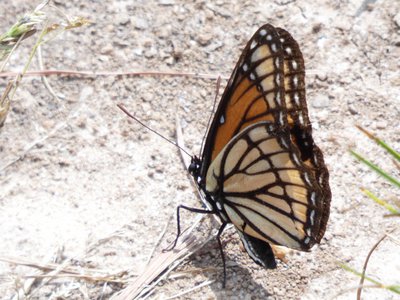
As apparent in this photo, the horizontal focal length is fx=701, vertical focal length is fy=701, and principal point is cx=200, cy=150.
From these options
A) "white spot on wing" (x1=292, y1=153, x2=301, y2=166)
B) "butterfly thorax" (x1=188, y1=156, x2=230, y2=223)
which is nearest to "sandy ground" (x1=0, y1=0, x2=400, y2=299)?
"butterfly thorax" (x1=188, y1=156, x2=230, y2=223)

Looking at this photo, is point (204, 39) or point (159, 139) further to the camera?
point (204, 39)

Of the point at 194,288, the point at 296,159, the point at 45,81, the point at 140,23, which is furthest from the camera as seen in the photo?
the point at 140,23

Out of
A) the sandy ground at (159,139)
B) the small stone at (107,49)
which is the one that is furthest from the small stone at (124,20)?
the small stone at (107,49)

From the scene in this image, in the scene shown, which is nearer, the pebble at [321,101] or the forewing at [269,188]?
the forewing at [269,188]

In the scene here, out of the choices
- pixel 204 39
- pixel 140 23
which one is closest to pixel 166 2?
pixel 140 23

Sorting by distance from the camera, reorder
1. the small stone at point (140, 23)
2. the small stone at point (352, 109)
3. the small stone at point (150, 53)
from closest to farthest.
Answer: the small stone at point (352, 109) → the small stone at point (150, 53) → the small stone at point (140, 23)

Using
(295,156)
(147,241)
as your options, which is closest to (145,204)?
(147,241)

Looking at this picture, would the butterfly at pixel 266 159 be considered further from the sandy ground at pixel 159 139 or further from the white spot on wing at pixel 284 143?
the sandy ground at pixel 159 139

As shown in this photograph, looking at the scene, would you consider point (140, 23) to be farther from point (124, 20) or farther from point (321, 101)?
point (321, 101)
